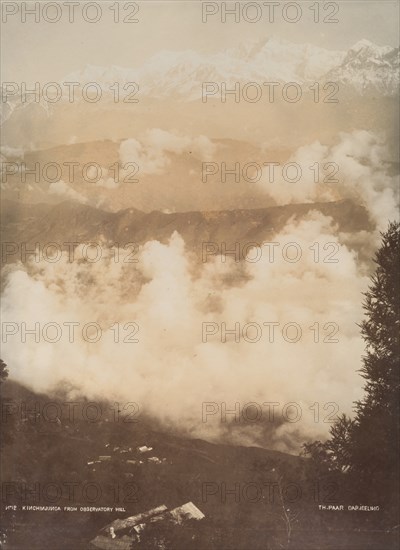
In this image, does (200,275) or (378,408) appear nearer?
(378,408)

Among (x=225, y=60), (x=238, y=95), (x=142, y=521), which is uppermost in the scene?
(x=225, y=60)

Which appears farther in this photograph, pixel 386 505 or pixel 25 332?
pixel 25 332

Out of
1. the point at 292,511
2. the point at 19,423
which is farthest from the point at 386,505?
the point at 19,423

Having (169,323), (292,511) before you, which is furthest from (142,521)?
(169,323)

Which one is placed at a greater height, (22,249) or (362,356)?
(22,249)

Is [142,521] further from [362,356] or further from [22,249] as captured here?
[22,249]

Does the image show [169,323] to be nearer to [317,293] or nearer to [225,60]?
[317,293]

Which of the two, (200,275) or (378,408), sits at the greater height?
(200,275)
